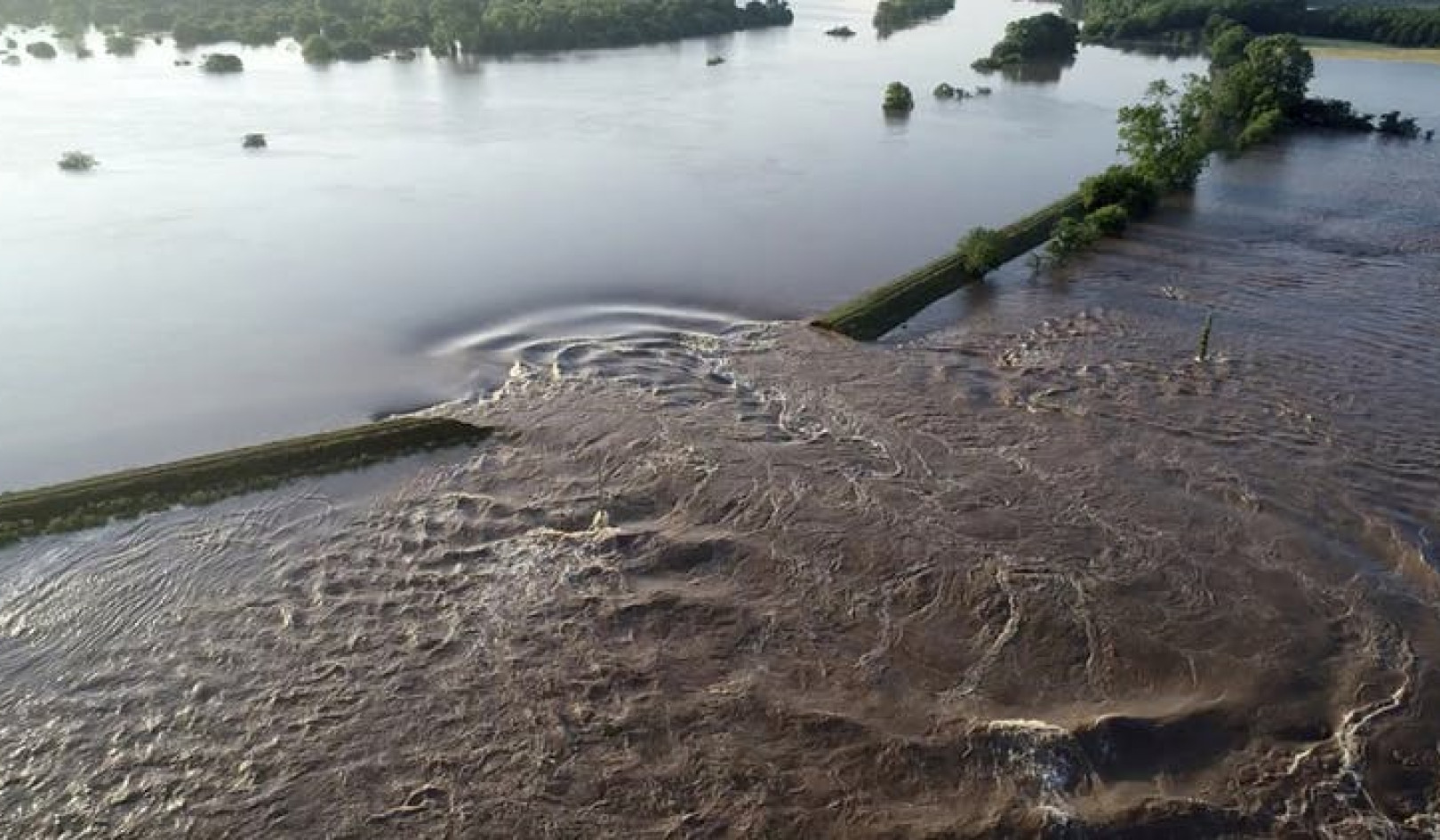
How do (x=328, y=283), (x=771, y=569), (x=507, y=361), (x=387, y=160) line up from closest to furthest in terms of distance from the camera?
(x=771, y=569)
(x=507, y=361)
(x=328, y=283)
(x=387, y=160)

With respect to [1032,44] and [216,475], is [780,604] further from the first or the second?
[1032,44]

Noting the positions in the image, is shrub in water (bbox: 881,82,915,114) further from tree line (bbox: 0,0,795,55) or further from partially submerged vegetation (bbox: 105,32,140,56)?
partially submerged vegetation (bbox: 105,32,140,56)

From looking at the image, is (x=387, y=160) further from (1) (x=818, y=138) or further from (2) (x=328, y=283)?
(1) (x=818, y=138)

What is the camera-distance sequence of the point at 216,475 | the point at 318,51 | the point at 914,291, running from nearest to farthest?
the point at 216,475
the point at 914,291
the point at 318,51

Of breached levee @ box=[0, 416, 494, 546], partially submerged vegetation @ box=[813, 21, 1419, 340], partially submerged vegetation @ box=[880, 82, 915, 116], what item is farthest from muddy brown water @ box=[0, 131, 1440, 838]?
partially submerged vegetation @ box=[880, 82, 915, 116]

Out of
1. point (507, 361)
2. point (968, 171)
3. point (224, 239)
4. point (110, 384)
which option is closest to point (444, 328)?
point (507, 361)

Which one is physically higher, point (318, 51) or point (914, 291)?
point (318, 51)

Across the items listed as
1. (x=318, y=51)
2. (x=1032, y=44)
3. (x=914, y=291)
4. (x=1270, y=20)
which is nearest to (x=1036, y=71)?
(x=1032, y=44)
